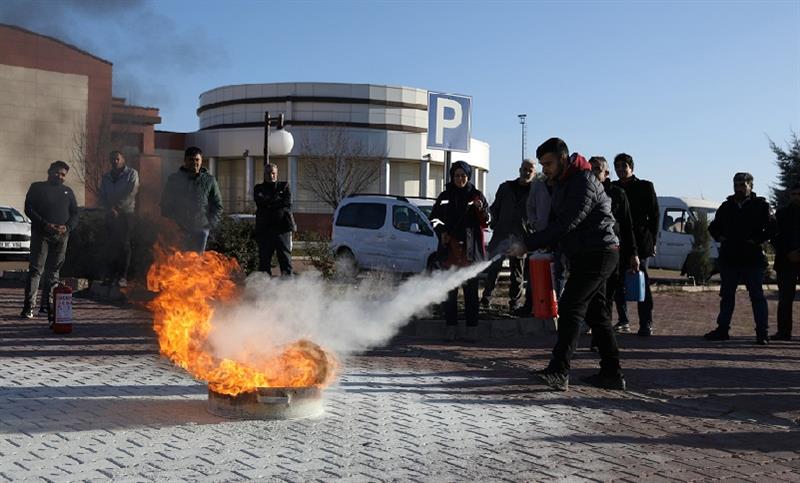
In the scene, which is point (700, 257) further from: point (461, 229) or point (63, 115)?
point (63, 115)

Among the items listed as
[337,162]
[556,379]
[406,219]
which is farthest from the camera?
[337,162]

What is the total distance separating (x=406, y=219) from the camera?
1945 cm

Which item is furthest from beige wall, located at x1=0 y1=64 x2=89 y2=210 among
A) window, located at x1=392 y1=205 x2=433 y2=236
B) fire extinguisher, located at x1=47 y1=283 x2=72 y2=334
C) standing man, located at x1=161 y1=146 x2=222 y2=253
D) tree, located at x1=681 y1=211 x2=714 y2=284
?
tree, located at x1=681 y1=211 x2=714 y2=284

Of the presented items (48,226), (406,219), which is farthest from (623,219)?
(406,219)

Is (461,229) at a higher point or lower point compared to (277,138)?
lower

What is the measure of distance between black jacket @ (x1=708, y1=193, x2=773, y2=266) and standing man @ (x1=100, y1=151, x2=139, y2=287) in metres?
7.53

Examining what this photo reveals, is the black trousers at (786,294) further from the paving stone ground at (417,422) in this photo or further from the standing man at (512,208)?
the standing man at (512,208)

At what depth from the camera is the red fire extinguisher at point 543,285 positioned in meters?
10.3

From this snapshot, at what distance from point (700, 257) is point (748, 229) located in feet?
40.3

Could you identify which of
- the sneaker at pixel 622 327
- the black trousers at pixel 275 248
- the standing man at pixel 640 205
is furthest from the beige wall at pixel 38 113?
the sneaker at pixel 622 327

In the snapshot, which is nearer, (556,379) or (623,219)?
(556,379)

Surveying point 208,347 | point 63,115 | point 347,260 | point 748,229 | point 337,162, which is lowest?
point 208,347

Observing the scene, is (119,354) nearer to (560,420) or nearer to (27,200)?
(27,200)

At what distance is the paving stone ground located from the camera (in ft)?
16.2
